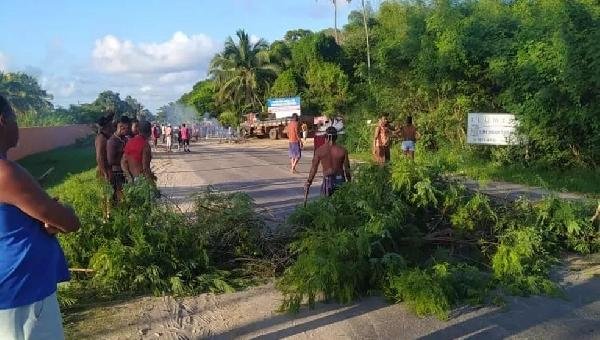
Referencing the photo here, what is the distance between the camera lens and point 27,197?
2.73 meters

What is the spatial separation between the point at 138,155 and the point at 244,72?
4417 centimetres

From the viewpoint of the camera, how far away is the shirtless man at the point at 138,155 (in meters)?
8.71

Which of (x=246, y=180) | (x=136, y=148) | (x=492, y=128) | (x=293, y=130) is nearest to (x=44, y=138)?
(x=293, y=130)

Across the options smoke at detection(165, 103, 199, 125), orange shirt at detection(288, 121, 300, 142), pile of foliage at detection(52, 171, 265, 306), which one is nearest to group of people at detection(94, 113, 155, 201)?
pile of foliage at detection(52, 171, 265, 306)

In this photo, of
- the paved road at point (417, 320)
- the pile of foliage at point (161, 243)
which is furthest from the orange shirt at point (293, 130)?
the paved road at point (417, 320)

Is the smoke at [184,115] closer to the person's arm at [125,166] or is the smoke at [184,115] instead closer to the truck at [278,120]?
the truck at [278,120]

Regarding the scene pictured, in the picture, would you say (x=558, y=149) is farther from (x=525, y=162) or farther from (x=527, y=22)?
(x=527, y=22)

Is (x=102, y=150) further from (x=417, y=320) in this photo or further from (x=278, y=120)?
(x=278, y=120)

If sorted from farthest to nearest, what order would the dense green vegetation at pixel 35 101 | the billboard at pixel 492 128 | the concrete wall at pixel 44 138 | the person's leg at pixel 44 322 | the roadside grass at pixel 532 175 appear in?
the dense green vegetation at pixel 35 101
the concrete wall at pixel 44 138
the billboard at pixel 492 128
the roadside grass at pixel 532 175
the person's leg at pixel 44 322

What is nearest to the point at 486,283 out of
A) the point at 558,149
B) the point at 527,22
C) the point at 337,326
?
the point at 337,326

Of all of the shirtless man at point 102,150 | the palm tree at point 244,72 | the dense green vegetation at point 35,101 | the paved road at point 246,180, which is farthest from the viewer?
the dense green vegetation at point 35,101

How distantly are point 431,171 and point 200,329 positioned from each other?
3.33 meters

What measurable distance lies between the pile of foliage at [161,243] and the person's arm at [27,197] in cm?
328

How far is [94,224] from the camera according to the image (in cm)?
652
